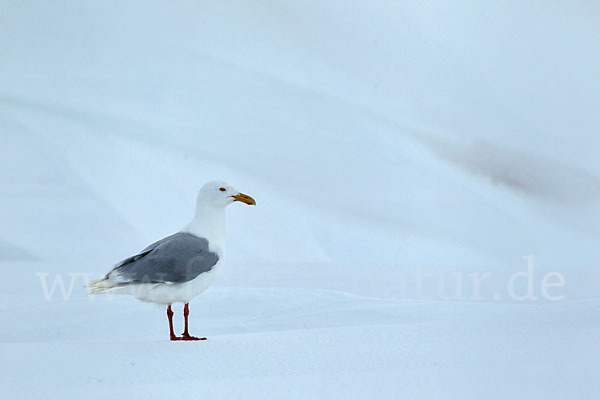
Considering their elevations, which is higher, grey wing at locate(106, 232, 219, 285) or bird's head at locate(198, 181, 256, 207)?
bird's head at locate(198, 181, 256, 207)

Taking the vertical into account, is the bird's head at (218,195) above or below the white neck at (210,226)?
above

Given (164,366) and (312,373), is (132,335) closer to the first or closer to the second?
(164,366)

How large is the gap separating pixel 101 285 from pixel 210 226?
0.56m

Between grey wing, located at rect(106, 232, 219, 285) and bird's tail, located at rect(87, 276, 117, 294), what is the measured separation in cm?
2

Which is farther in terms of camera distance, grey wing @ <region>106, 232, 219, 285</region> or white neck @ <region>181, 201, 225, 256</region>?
white neck @ <region>181, 201, 225, 256</region>

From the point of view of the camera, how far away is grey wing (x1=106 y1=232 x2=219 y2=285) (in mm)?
3260

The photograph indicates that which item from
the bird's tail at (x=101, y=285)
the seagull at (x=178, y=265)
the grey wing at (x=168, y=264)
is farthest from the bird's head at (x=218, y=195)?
the bird's tail at (x=101, y=285)

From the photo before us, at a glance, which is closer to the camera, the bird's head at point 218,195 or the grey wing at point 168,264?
the grey wing at point 168,264

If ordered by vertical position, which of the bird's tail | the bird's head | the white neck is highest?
the bird's head

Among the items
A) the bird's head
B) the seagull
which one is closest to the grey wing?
the seagull

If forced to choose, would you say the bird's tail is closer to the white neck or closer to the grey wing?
the grey wing

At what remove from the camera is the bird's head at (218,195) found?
11.5ft

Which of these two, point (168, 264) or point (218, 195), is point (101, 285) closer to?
point (168, 264)

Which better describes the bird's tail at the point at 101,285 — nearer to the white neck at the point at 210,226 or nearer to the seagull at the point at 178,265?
the seagull at the point at 178,265
